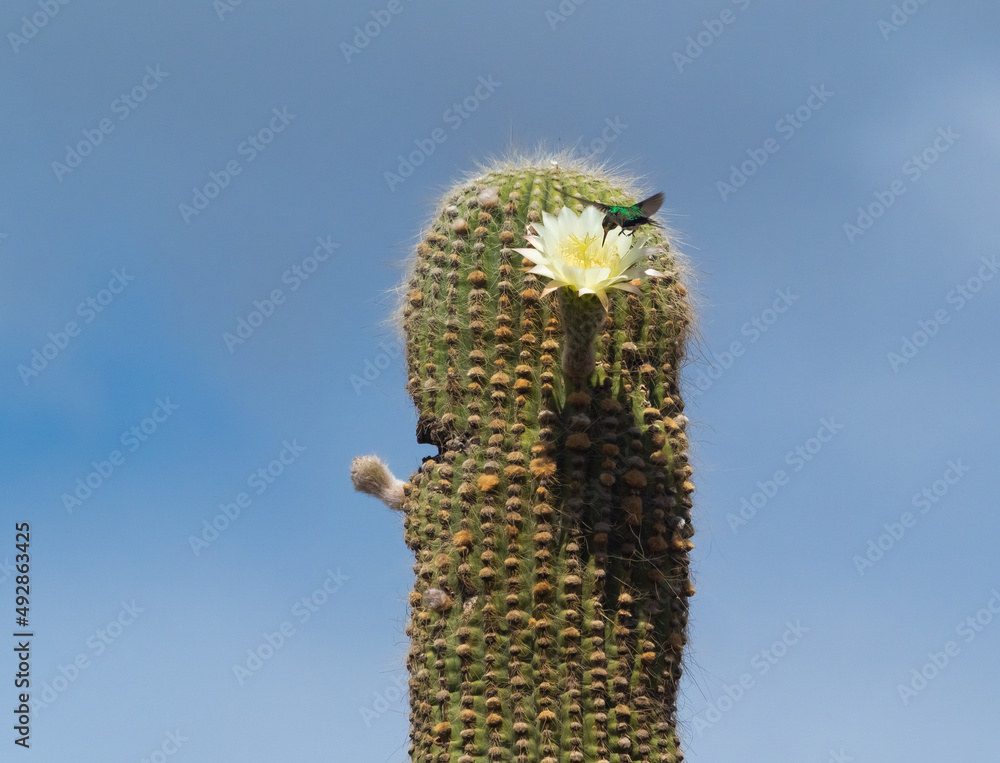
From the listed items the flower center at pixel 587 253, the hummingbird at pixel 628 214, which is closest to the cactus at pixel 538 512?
the flower center at pixel 587 253

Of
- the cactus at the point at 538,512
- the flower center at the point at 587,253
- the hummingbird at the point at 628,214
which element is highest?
the hummingbird at the point at 628,214

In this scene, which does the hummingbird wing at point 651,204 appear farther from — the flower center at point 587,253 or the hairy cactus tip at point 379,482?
the hairy cactus tip at point 379,482

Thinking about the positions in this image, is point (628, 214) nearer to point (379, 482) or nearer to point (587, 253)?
point (587, 253)

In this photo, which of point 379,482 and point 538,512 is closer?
point 538,512

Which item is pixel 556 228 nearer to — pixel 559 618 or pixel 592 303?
pixel 592 303

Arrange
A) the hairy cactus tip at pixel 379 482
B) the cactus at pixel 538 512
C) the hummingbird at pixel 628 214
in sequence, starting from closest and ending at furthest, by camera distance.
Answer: the cactus at pixel 538 512, the hummingbird at pixel 628 214, the hairy cactus tip at pixel 379 482

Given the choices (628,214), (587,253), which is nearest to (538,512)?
(587,253)

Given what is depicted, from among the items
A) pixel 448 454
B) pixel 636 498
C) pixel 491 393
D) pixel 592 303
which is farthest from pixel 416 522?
pixel 592 303
